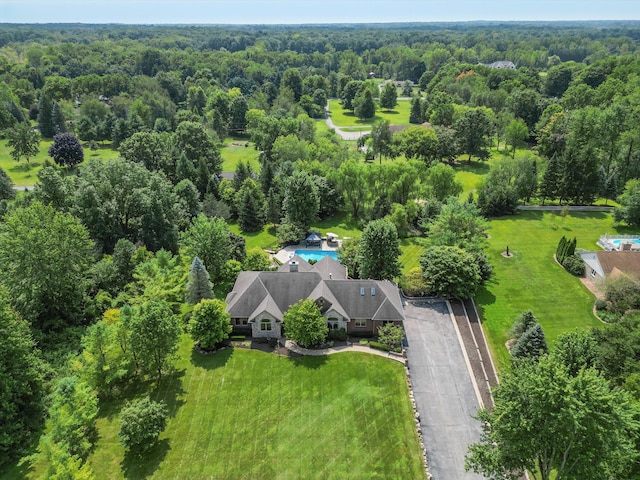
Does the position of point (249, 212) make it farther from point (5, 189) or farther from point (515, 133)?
point (515, 133)

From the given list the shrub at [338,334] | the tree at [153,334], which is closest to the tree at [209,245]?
the tree at [153,334]

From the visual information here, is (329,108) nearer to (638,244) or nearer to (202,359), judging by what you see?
(638,244)

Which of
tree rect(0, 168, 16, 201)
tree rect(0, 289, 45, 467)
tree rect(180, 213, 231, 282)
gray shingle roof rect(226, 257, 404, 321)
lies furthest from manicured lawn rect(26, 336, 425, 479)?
tree rect(0, 168, 16, 201)

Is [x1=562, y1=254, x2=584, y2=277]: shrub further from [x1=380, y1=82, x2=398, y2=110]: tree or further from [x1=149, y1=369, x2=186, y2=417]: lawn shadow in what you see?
[x1=380, y1=82, x2=398, y2=110]: tree

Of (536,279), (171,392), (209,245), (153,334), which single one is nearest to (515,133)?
Answer: (536,279)

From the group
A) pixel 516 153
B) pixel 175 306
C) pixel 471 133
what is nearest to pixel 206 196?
pixel 175 306

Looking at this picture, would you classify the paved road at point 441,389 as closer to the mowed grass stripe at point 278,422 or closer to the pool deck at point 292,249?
the mowed grass stripe at point 278,422
